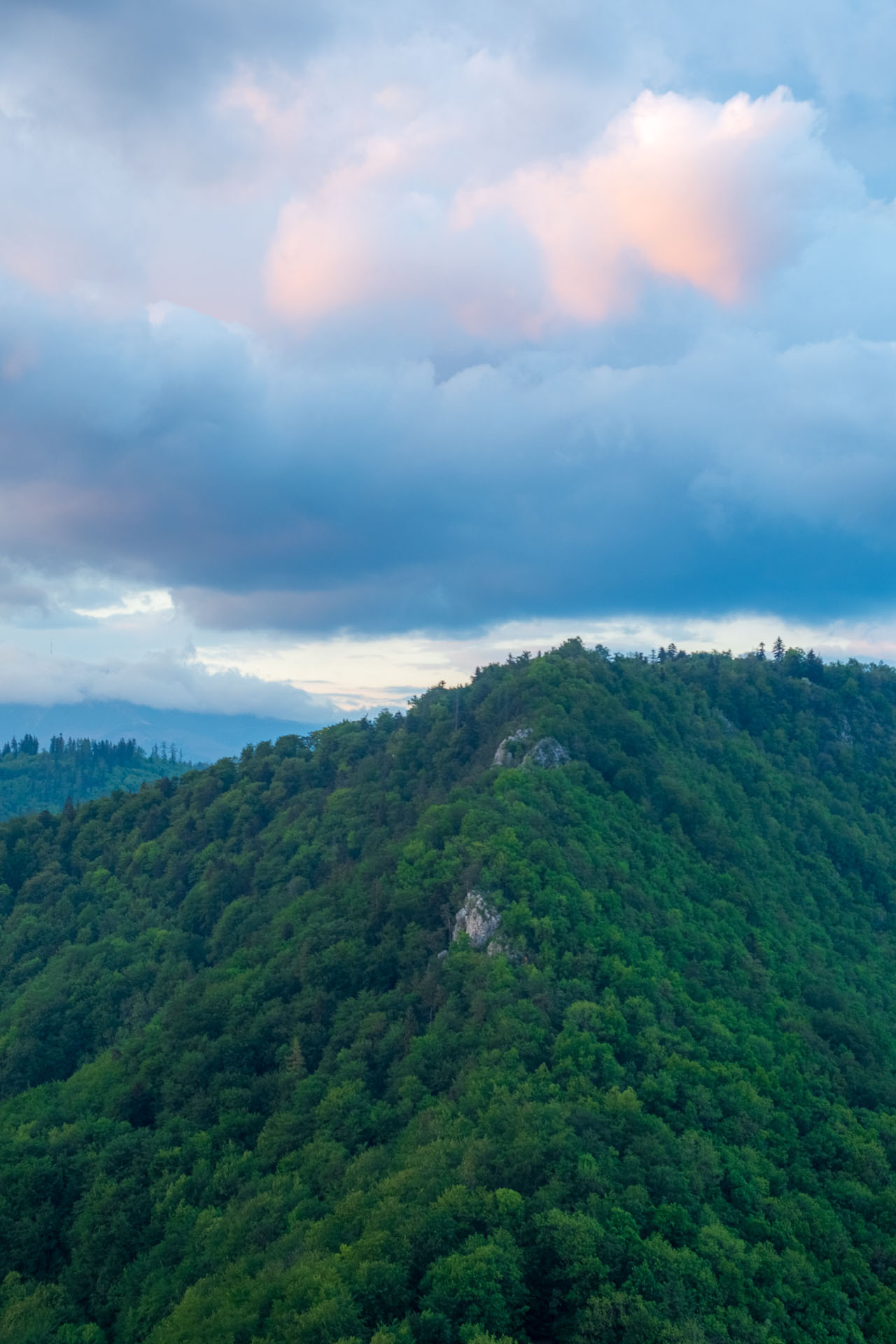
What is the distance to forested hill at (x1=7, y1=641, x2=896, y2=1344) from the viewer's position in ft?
160

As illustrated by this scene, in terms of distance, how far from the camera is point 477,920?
73938 mm

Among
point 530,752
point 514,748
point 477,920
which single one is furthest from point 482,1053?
point 514,748

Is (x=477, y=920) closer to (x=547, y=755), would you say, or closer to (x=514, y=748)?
(x=547, y=755)

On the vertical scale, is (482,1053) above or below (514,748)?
below

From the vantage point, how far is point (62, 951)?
380 ft

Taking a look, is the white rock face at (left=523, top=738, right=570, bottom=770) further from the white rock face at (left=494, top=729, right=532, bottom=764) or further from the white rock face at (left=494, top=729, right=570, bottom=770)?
the white rock face at (left=494, top=729, right=532, bottom=764)

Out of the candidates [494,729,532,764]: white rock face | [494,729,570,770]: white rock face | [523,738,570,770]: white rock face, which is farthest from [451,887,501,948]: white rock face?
[494,729,532,764]: white rock face

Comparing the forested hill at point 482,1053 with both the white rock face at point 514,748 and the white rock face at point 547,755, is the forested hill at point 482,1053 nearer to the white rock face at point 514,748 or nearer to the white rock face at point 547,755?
the white rock face at point 514,748

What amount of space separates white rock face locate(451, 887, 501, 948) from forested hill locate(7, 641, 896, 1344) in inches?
13.7

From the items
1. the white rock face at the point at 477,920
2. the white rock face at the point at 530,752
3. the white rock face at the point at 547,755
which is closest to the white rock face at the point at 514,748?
the white rock face at the point at 530,752

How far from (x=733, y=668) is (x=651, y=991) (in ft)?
292

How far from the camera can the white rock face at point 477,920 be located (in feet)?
240

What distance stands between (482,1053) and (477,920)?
12593 millimetres

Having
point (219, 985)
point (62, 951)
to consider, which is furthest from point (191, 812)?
point (219, 985)
